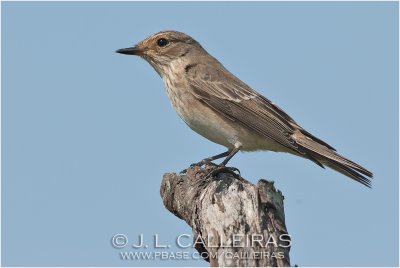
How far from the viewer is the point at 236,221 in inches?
259

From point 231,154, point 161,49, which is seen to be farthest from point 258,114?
point 161,49

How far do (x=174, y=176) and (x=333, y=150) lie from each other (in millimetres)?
2668

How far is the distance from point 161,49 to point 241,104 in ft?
5.48

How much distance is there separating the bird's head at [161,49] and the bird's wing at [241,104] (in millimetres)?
376

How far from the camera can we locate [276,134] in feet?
32.2

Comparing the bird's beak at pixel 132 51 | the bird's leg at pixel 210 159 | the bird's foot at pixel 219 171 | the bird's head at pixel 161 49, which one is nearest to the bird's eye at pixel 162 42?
the bird's head at pixel 161 49

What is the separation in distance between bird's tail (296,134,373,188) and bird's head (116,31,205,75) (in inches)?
95.9

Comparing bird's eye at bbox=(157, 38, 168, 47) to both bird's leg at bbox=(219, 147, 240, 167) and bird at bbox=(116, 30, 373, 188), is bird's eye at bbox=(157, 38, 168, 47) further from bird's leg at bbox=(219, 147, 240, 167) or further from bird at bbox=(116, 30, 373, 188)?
bird's leg at bbox=(219, 147, 240, 167)

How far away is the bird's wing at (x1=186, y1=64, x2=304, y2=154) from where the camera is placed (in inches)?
390

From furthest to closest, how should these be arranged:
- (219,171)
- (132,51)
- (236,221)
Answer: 1. (132,51)
2. (219,171)
3. (236,221)

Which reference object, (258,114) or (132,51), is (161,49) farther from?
(258,114)

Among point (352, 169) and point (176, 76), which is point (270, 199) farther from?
point (176, 76)

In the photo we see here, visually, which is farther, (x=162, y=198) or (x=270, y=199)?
(x=162, y=198)

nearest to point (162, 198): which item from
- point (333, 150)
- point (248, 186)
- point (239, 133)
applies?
point (248, 186)
